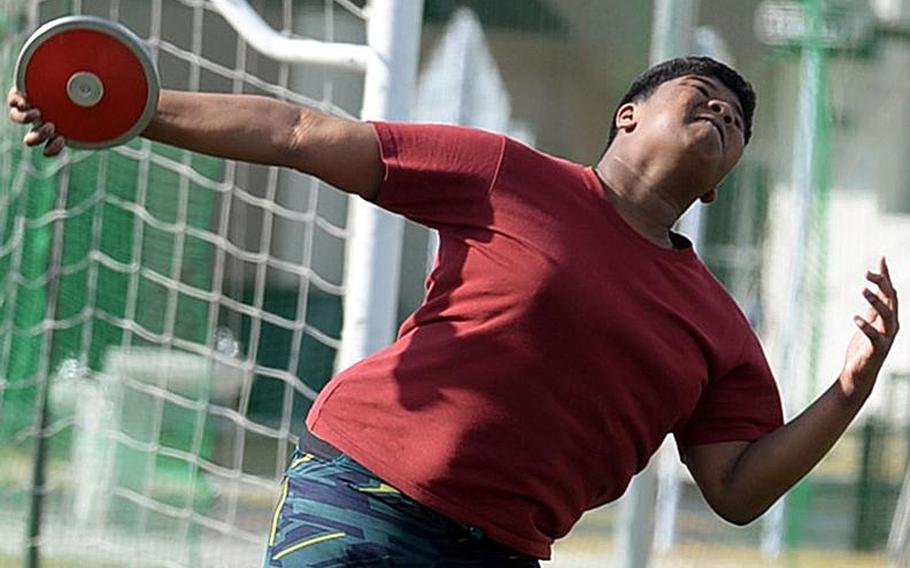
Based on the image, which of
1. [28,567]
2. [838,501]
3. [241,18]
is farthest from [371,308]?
[838,501]

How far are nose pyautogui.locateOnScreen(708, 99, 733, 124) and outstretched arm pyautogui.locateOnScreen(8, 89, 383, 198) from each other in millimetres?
574

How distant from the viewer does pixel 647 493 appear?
534cm

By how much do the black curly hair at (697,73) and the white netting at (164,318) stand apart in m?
2.13

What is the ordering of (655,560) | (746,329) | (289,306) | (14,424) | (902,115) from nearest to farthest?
(746,329)
(289,306)
(14,424)
(655,560)
(902,115)

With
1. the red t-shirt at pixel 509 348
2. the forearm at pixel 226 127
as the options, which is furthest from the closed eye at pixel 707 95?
the forearm at pixel 226 127

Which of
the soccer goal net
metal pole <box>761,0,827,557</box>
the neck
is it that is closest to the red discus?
the neck

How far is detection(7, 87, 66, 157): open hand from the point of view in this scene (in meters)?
2.93

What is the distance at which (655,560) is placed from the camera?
287 inches

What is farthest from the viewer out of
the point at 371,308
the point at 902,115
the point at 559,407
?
the point at 902,115

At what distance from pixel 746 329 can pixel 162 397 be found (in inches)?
110

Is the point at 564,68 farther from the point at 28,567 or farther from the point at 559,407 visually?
the point at 559,407

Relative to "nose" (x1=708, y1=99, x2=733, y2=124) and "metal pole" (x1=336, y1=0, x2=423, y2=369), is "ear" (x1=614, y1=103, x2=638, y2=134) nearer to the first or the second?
"nose" (x1=708, y1=99, x2=733, y2=124)

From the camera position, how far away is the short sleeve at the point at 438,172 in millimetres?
3057

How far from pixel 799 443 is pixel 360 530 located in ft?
2.51
